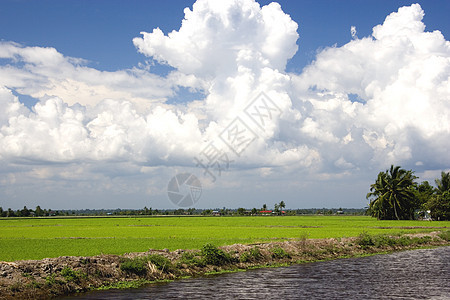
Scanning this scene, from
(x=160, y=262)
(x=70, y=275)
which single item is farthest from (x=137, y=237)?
(x=70, y=275)

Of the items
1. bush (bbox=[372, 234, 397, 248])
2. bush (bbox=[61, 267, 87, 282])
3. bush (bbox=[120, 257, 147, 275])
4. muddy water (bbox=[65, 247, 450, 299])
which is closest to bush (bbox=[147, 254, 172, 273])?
bush (bbox=[120, 257, 147, 275])

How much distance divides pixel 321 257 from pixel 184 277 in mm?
14276

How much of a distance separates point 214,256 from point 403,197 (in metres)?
94.9

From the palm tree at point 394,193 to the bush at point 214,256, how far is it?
91.0 metres

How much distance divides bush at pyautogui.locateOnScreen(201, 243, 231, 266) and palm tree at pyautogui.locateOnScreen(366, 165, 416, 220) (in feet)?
299

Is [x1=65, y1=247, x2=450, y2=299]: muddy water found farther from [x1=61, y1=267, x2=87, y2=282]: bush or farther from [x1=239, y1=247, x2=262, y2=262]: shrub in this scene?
[x1=239, y1=247, x2=262, y2=262]: shrub

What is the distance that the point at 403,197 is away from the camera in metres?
111

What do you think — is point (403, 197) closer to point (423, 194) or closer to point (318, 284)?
point (423, 194)

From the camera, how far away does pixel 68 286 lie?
2241 centimetres

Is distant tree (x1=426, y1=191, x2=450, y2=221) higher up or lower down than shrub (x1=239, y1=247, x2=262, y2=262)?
higher up

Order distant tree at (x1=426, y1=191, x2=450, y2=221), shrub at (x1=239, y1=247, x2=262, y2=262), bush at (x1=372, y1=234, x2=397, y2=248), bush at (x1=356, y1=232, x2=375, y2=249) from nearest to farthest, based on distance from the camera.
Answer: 1. shrub at (x1=239, y1=247, x2=262, y2=262)
2. bush at (x1=356, y1=232, x2=375, y2=249)
3. bush at (x1=372, y1=234, x2=397, y2=248)
4. distant tree at (x1=426, y1=191, x2=450, y2=221)

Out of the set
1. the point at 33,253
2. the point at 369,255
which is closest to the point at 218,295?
the point at 33,253

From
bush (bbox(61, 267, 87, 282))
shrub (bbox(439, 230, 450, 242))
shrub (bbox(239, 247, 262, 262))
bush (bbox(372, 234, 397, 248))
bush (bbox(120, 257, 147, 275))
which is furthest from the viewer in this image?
shrub (bbox(439, 230, 450, 242))

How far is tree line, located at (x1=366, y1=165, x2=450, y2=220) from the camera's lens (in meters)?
108
